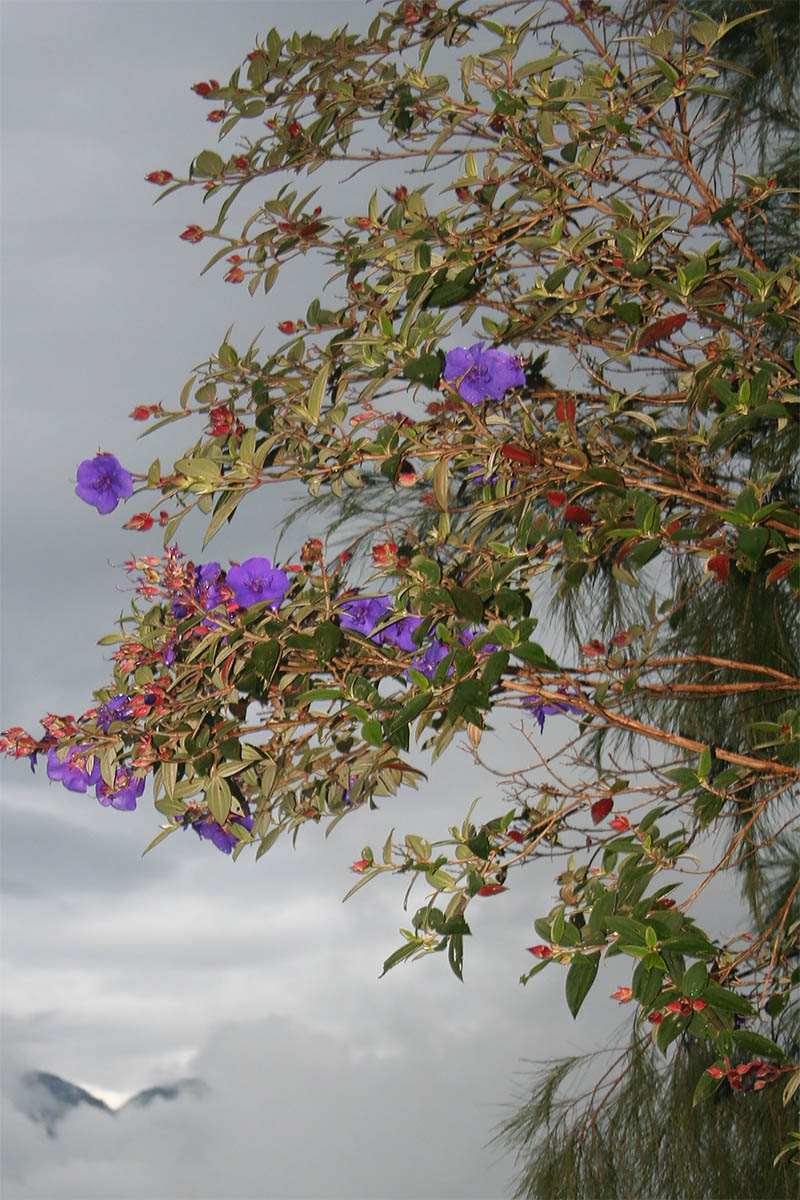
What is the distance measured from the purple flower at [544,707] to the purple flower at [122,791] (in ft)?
1.70

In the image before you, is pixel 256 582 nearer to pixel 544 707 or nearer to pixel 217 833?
pixel 217 833

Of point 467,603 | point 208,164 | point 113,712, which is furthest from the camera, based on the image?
point 208,164

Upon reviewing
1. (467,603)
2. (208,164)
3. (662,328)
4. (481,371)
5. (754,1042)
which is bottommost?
(754,1042)

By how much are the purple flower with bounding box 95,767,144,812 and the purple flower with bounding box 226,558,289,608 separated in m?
0.27

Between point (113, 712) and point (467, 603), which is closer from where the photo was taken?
A: point (467, 603)

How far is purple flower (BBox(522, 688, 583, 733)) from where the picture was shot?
1539 mm

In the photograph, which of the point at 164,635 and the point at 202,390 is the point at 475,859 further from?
the point at 202,390

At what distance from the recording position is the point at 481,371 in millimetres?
1621

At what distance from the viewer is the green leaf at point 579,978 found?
113cm

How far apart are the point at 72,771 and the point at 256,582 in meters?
0.35

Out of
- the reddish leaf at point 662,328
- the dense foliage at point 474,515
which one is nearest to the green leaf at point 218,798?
the dense foliage at point 474,515

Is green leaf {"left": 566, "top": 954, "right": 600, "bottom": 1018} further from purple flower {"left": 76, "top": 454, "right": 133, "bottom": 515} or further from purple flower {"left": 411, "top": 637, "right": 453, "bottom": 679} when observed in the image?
purple flower {"left": 76, "top": 454, "right": 133, "bottom": 515}

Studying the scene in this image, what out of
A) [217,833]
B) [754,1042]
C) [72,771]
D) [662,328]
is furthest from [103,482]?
[754,1042]

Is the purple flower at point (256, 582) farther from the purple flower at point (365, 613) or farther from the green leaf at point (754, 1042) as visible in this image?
the green leaf at point (754, 1042)
